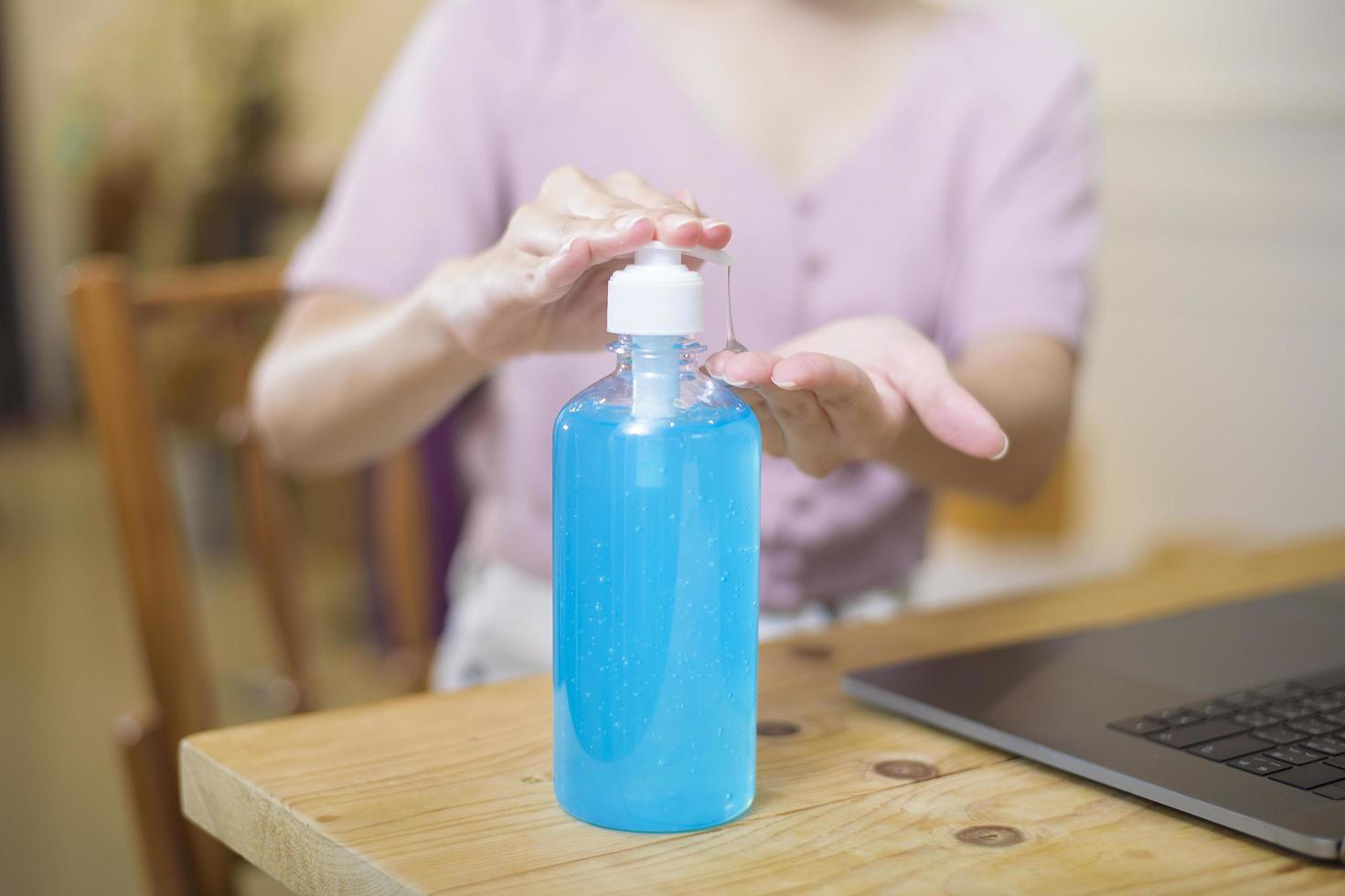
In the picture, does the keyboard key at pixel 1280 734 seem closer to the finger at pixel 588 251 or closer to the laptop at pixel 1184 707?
the laptop at pixel 1184 707

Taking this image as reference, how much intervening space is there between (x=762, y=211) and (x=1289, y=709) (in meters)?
0.48

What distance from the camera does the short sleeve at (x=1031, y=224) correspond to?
37.4 inches

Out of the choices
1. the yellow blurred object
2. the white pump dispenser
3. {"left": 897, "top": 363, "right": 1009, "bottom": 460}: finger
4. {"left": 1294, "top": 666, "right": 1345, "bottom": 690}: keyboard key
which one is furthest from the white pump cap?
the yellow blurred object

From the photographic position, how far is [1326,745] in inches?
22.2

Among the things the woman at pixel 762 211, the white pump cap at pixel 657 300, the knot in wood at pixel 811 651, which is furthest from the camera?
the woman at pixel 762 211

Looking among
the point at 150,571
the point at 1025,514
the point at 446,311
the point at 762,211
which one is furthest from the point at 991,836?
the point at 1025,514

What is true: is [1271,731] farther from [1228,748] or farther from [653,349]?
[653,349]

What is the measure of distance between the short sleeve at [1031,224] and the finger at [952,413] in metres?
0.39

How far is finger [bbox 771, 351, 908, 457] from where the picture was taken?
1.71 ft

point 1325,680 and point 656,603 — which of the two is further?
point 1325,680

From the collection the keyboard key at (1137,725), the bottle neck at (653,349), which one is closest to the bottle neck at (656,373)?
the bottle neck at (653,349)

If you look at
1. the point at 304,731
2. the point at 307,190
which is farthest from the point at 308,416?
the point at 307,190

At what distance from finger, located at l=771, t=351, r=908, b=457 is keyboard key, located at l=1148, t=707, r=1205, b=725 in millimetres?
161

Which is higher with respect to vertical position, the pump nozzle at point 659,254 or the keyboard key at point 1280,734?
the pump nozzle at point 659,254
